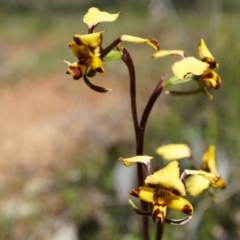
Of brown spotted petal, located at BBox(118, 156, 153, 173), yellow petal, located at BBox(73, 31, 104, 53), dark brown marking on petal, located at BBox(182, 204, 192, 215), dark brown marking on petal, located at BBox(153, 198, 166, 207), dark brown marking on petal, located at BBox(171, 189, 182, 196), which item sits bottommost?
dark brown marking on petal, located at BBox(182, 204, 192, 215)

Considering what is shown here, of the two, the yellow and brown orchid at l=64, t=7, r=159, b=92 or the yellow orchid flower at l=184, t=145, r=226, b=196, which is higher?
the yellow and brown orchid at l=64, t=7, r=159, b=92

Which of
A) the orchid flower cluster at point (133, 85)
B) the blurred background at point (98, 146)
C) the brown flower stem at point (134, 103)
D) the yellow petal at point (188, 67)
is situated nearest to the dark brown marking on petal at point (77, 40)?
the orchid flower cluster at point (133, 85)

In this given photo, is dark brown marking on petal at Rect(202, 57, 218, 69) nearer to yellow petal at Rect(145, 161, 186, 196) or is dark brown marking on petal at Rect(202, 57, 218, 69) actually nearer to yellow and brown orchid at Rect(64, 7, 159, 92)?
yellow and brown orchid at Rect(64, 7, 159, 92)


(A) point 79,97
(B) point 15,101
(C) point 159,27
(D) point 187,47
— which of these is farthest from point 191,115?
(C) point 159,27

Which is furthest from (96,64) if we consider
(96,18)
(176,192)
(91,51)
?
(176,192)

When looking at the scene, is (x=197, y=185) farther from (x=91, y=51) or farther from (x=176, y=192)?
(x=91, y=51)

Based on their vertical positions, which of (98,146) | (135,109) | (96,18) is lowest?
(98,146)

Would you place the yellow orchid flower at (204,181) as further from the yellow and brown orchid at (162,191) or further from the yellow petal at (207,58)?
the yellow petal at (207,58)

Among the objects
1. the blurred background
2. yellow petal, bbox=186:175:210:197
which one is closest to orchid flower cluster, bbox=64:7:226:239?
yellow petal, bbox=186:175:210:197
